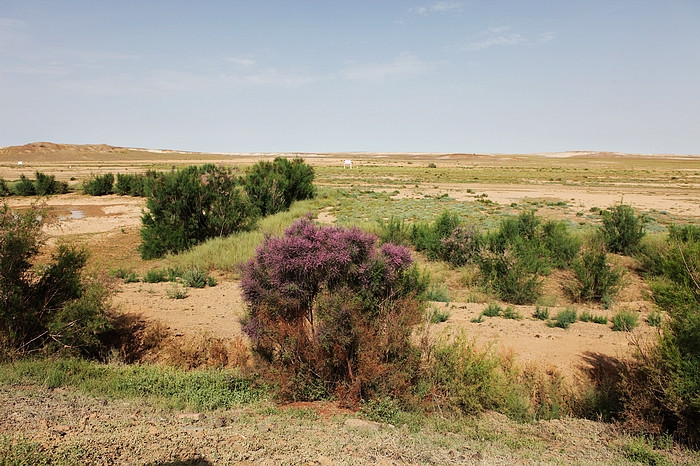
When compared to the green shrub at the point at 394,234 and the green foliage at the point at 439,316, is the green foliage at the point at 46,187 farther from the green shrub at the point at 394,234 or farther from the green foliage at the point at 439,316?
the green foliage at the point at 439,316

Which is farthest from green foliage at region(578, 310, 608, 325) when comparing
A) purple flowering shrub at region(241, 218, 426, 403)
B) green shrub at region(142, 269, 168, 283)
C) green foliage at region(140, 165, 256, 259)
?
green foliage at region(140, 165, 256, 259)

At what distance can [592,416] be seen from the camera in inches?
259

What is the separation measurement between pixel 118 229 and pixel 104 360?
1834 centimetres

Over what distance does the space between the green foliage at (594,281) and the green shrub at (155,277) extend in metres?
12.5

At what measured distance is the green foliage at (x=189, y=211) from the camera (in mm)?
18531

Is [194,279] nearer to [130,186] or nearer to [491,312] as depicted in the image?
[491,312]

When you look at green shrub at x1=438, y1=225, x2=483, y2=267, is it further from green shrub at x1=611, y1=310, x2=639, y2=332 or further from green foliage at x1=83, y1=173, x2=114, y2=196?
green foliage at x1=83, y1=173, x2=114, y2=196

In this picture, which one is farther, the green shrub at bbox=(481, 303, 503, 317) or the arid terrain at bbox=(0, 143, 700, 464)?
the green shrub at bbox=(481, 303, 503, 317)

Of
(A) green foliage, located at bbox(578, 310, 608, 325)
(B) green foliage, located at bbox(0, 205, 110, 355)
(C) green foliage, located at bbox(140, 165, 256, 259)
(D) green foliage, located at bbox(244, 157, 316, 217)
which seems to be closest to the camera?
(B) green foliage, located at bbox(0, 205, 110, 355)

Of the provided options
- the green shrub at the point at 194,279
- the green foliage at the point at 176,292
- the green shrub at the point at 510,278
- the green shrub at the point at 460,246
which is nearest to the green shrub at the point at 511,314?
the green shrub at the point at 510,278

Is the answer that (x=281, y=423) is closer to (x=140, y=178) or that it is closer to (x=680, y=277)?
(x=680, y=277)

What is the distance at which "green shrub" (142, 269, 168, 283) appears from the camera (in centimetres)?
1430

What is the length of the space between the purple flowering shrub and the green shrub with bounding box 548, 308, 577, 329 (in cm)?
490

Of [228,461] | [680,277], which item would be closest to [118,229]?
[228,461]
